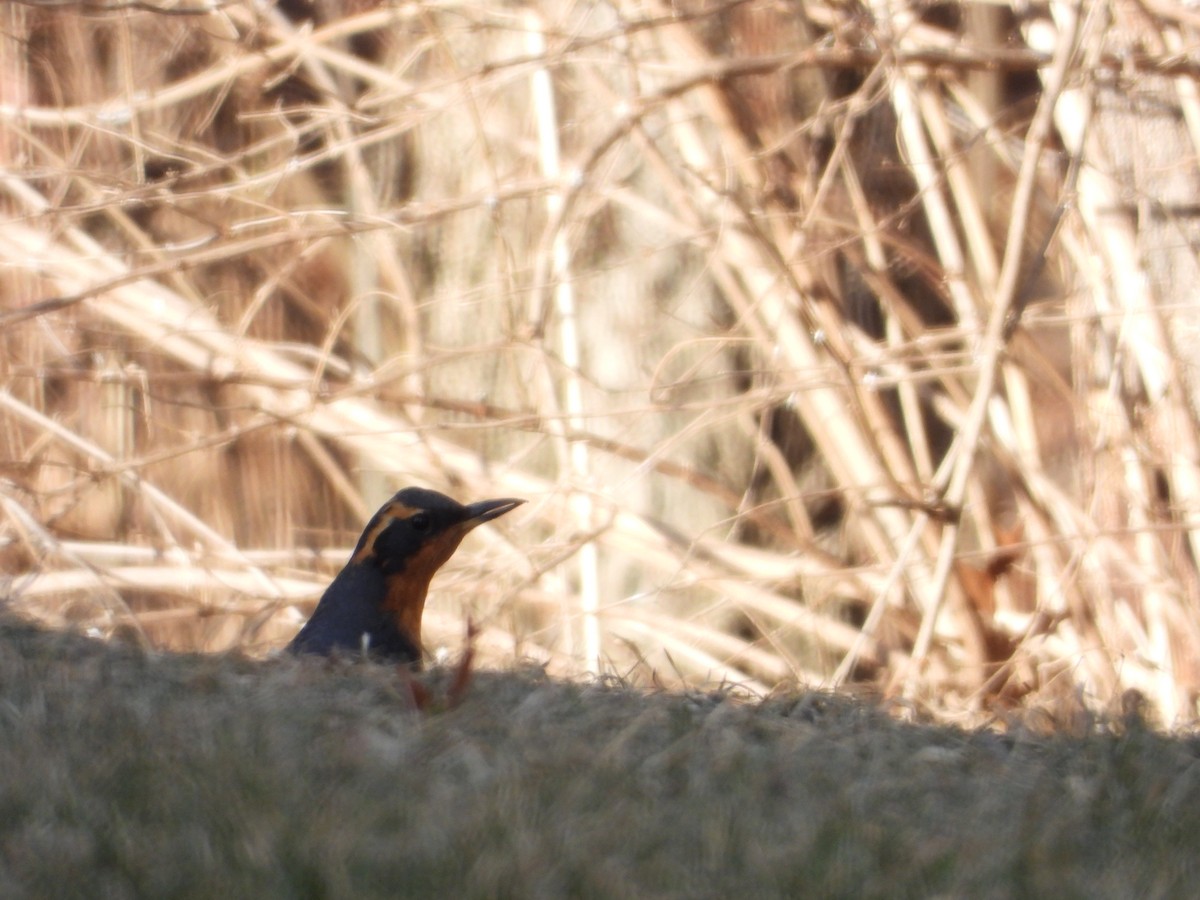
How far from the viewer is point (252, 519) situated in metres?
9.15

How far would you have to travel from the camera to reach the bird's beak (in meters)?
4.88

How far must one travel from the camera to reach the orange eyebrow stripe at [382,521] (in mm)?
4695

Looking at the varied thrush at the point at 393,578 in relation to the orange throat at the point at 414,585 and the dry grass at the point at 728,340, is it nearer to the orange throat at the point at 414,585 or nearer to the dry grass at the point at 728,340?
the orange throat at the point at 414,585

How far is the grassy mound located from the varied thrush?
1220 mm

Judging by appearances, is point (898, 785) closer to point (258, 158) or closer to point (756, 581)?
point (756, 581)

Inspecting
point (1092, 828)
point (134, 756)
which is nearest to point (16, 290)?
point (134, 756)

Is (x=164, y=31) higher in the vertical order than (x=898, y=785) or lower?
higher

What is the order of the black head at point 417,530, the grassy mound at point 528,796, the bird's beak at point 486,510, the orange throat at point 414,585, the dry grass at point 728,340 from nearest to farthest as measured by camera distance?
the grassy mound at point 528,796, the orange throat at point 414,585, the black head at point 417,530, the bird's beak at point 486,510, the dry grass at point 728,340

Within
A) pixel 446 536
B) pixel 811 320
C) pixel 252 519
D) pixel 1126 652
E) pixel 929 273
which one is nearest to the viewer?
pixel 446 536

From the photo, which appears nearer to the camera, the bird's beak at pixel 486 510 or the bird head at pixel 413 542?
the bird head at pixel 413 542

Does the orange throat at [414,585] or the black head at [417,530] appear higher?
the black head at [417,530]

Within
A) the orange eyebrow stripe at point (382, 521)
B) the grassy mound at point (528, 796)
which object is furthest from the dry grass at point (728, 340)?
the grassy mound at point (528, 796)

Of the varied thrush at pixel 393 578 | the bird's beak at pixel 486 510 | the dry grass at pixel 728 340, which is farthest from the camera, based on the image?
the dry grass at pixel 728 340

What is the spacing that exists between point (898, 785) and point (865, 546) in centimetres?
434
